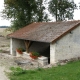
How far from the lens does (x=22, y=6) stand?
103 feet

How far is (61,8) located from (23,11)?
6896 mm

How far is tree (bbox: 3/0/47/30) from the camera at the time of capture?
31344 mm

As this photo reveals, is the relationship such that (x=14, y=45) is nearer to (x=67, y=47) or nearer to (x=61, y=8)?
(x=67, y=47)

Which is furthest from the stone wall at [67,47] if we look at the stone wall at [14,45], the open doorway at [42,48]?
the stone wall at [14,45]

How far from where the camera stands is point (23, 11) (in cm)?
3161

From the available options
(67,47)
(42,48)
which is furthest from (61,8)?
(67,47)

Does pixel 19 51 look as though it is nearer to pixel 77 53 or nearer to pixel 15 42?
pixel 15 42

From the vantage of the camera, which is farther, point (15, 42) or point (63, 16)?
point (63, 16)

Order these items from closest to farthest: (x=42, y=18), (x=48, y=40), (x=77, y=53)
A: (x=48, y=40) < (x=77, y=53) < (x=42, y=18)

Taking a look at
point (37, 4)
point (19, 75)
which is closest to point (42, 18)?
point (37, 4)

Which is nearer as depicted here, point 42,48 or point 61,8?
point 42,48

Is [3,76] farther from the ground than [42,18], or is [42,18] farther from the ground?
[42,18]

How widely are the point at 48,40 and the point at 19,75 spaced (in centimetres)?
444

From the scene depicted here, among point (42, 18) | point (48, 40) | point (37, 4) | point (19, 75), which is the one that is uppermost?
point (37, 4)
